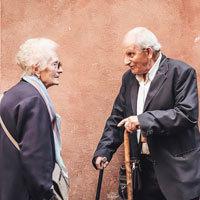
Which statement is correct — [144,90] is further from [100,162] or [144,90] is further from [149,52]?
[100,162]

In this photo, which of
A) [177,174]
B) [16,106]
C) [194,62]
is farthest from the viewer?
[194,62]

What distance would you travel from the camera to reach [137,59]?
424 centimetres

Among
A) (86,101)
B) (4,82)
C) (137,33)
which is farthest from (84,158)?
(137,33)

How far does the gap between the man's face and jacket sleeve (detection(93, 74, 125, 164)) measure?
1.02 feet

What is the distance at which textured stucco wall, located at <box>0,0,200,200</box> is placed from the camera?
4832 millimetres

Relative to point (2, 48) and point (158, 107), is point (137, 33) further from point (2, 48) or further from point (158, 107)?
point (2, 48)

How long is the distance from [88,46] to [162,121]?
117 centimetres

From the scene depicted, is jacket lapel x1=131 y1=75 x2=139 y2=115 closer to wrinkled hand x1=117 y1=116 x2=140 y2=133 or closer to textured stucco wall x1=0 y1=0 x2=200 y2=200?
wrinkled hand x1=117 y1=116 x2=140 y2=133

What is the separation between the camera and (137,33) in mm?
4297

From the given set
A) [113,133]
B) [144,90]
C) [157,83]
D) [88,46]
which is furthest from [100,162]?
[88,46]

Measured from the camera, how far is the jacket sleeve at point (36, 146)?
3.47m

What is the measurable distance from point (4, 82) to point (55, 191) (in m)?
1.56

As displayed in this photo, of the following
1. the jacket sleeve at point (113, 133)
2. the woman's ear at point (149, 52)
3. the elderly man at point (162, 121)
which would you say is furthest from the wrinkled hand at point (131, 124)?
the woman's ear at point (149, 52)

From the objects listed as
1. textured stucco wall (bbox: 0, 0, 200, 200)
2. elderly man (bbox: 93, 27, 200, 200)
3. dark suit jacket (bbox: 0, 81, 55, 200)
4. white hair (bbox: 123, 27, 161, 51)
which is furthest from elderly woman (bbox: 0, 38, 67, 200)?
textured stucco wall (bbox: 0, 0, 200, 200)
